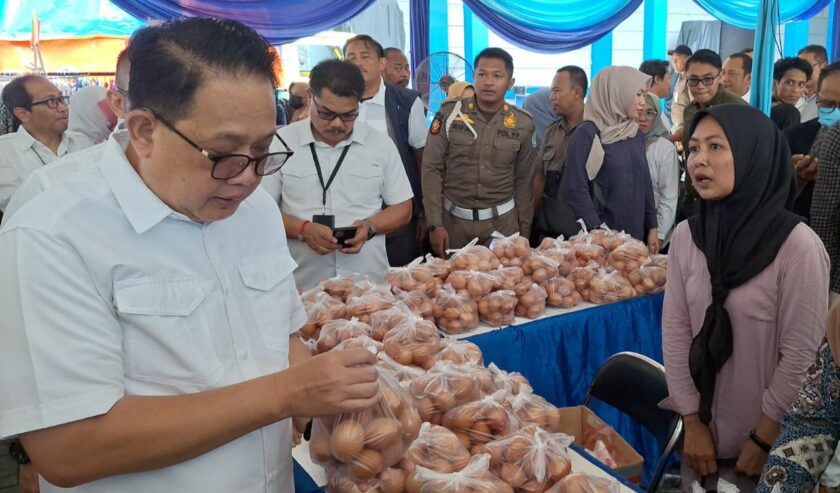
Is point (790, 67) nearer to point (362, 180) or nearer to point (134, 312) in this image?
point (362, 180)

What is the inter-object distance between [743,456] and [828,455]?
0.45 metres

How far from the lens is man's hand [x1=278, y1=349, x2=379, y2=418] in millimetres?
884

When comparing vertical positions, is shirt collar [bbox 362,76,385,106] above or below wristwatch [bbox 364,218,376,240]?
above

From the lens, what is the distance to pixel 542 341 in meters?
2.59

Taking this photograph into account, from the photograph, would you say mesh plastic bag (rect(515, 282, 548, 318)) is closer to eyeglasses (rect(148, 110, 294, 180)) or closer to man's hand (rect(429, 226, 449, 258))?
man's hand (rect(429, 226, 449, 258))

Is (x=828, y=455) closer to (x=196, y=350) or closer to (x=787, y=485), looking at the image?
(x=787, y=485)

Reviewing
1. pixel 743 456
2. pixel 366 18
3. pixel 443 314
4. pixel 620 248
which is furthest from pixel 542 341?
pixel 366 18

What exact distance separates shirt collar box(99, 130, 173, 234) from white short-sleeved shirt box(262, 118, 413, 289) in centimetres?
186

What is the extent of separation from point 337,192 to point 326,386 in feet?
6.70

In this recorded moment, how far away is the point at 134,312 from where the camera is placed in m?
0.90

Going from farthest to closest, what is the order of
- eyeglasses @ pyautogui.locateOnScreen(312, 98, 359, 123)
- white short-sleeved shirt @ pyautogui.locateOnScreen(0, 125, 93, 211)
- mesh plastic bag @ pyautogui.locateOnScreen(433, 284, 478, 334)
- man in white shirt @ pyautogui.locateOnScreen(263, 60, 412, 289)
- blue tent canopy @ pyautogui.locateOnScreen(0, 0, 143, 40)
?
blue tent canopy @ pyautogui.locateOnScreen(0, 0, 143, 40) < white short-sleeved shirt @ pyautogui.locateOnScreen(0, 125, 93, 211) < man in white shirt @ pyautogui.locateOnScreen(263, 60, 412, 289) < eyeglasses @ pyautogui.locateOnScreen(312, 98, 359, 123) < mesh plastic bag @ pyautogui.locateOnScreen(433, 284, 478, 334)

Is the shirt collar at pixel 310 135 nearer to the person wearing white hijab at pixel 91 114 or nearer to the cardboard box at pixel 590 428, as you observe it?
the cardboard box at pixel 590 428

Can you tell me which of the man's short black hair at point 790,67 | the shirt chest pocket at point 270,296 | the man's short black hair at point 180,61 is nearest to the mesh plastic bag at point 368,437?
the shirt chest pocket at point 270,296

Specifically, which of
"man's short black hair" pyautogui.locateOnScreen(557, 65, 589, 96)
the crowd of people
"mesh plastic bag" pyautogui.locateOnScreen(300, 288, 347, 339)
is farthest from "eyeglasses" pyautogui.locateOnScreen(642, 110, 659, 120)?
"mesh plastic bag" pyautogui.locateOnScreen(300, 288, 347, 339)
